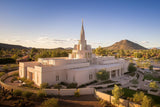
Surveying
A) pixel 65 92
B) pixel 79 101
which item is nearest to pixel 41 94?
pixel 65 92

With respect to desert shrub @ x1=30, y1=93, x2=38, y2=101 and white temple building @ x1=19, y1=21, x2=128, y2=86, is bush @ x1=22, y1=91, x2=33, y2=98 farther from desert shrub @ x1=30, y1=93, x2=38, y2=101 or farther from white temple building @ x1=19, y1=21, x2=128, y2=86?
white temple building @ x1=19, y1=21, x2=128, y2=86

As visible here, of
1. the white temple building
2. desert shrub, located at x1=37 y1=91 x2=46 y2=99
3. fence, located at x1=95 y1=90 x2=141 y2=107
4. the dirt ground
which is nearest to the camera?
fence, located at x1=95 y1=90 x2=141 y2=107

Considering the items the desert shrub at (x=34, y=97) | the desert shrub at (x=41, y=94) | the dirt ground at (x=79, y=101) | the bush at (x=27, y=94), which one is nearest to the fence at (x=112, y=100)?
the dirt ground at (x=79, y=101)

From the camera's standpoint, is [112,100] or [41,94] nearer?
[112,100]

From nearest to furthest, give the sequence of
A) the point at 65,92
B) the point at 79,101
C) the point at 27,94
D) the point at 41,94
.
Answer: the point at 79,101, the point at 41,94, the point at 27,94, the point at 65,92

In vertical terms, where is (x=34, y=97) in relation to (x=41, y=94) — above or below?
below

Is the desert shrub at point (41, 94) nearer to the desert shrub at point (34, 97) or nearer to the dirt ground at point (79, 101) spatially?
the desert shrub at point (34, 97)

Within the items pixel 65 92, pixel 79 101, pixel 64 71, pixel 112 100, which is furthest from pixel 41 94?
pixel 112 100

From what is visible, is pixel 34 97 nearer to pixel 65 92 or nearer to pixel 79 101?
pixel 65 92

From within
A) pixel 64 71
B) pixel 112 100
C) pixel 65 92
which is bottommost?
pixel 112 100

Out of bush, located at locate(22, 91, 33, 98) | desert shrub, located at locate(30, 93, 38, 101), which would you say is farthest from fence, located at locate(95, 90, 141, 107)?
bush, located at locate(22, 91, 33, 98)

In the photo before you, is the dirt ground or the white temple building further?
the white temple building

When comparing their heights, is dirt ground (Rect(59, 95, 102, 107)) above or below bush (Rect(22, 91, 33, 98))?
below

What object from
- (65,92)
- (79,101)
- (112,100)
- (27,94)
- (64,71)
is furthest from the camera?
(64,71)
